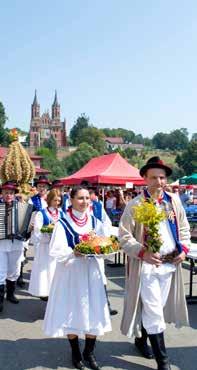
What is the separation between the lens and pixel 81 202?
456 centimetres

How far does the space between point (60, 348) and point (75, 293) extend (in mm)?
969

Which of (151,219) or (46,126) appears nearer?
(151,219)

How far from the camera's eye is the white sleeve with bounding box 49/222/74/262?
440 cm

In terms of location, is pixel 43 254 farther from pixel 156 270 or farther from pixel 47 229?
pixel 156 270

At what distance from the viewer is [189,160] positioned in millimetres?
94312

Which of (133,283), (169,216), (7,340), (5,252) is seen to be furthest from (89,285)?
(5,252)

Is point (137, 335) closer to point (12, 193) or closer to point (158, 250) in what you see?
point (158, 250)

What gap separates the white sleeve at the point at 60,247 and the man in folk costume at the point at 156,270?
56 cm

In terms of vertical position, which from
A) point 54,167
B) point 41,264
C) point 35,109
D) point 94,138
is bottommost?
point 41,264

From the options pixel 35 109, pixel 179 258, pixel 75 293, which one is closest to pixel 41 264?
pixel 75 293

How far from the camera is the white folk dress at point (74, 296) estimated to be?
4371mm

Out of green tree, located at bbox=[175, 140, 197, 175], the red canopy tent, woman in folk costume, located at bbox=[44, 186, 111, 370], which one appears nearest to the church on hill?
green tree, located at bbox=[175, 140, 197, 175]

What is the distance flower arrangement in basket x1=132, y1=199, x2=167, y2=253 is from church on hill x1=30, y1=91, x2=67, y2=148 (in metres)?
173

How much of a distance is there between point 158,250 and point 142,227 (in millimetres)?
335
